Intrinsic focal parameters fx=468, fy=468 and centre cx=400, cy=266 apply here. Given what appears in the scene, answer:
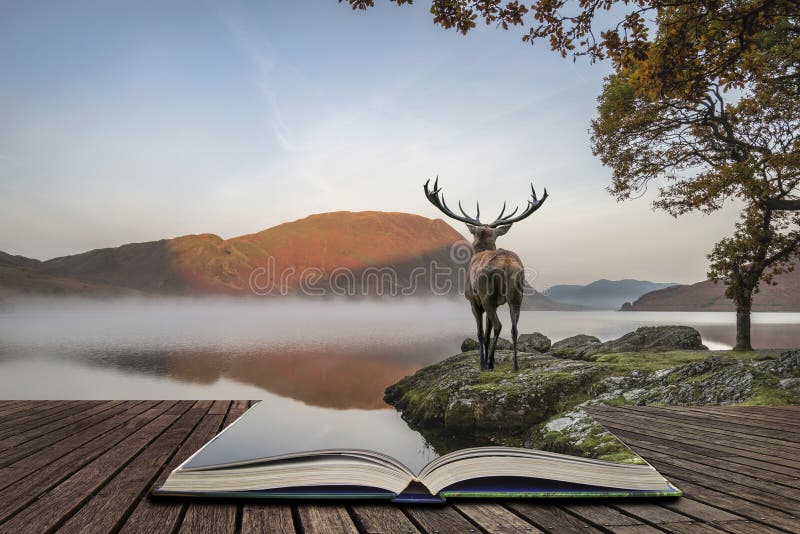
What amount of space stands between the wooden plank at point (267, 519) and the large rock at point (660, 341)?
12.8 m

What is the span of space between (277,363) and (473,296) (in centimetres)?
2428

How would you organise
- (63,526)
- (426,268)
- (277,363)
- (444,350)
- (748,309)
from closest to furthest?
(63,526), (748,309), (444,350), (277,363), (426,268)

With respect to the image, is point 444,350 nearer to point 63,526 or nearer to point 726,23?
point 726,23

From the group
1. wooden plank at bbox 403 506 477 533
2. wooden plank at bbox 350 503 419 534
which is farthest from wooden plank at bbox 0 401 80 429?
wooden plank at bbox 403 506 477 533

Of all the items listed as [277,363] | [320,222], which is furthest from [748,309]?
[320,222]

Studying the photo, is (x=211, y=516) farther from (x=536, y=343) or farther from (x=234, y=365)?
(x=234, y=365)

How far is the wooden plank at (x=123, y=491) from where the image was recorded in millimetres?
1688

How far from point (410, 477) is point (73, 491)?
58.6 inches

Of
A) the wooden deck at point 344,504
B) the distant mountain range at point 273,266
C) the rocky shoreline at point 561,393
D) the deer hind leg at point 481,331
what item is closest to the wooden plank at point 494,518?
the wooden deck at point 344,504

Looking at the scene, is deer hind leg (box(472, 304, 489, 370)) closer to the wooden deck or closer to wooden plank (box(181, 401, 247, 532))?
the wooden deck

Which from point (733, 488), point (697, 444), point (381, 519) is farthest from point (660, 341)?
point (381, 519)

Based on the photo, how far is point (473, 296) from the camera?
8.52 m

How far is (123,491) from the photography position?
2.02m

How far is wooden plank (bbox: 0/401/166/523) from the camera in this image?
1949 millimetres
